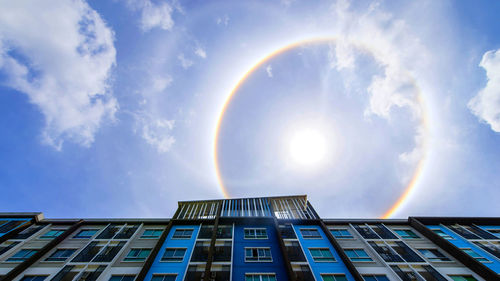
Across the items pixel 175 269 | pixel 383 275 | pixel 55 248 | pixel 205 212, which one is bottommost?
pixel 383 275

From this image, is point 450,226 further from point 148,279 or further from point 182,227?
point 148,279

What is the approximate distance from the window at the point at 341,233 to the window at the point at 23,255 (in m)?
36.7

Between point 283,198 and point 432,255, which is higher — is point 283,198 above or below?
above

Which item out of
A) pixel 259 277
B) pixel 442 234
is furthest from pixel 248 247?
pixel 442 234

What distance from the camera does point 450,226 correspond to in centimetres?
2770

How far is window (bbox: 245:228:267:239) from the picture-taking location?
973 inches

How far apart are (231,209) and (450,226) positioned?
31.4m

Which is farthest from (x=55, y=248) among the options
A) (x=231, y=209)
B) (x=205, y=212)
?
(x=231, y=209)

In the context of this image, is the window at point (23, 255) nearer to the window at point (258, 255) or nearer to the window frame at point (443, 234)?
the window at point (258, 255)

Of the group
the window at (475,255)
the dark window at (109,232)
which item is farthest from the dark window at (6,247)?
the window at (475,255)

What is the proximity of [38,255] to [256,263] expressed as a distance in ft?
77.1

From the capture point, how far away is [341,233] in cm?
2655

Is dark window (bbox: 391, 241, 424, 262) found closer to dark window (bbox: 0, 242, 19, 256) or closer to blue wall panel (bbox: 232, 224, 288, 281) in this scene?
blue wall panel (bbox: 232, 224, 288, 281)

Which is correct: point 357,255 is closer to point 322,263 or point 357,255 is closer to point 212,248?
point 322,263
